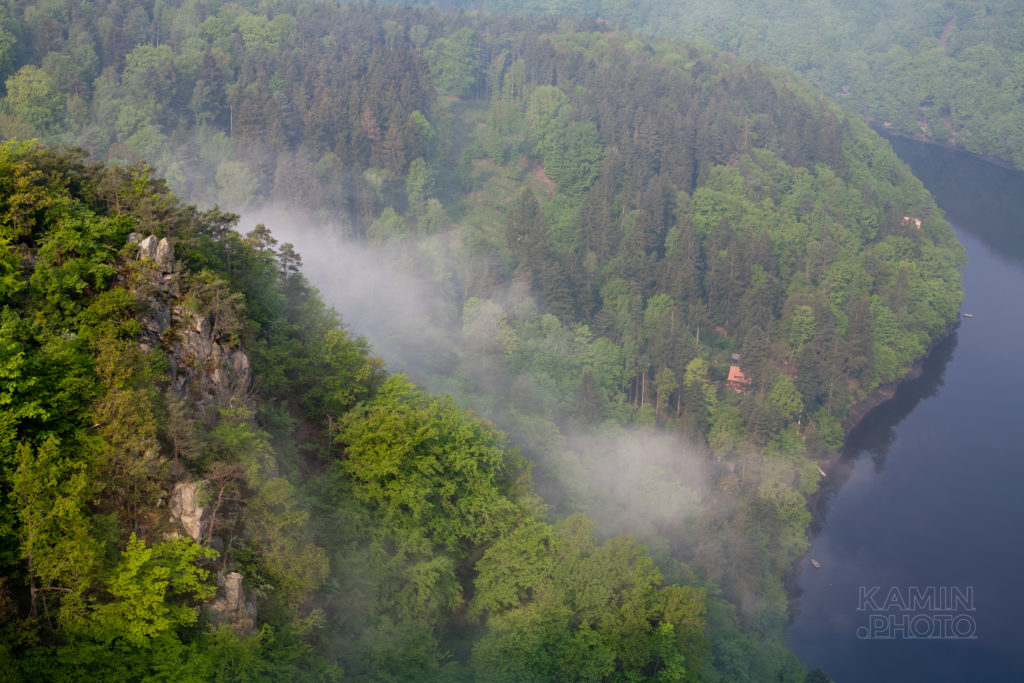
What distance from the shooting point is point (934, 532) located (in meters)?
81.5

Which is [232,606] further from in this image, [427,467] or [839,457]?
[839,457]

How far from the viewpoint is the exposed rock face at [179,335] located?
33.5 meters

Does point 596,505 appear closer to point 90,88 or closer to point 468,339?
point 468,339

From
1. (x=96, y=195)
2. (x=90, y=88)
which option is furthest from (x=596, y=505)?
(x=90, y=88)

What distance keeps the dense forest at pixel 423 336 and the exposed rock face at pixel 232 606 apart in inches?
5.5

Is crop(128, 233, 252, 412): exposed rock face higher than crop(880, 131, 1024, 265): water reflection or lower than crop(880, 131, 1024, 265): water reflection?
higher

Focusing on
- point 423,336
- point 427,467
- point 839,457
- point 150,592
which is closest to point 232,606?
point 150,592

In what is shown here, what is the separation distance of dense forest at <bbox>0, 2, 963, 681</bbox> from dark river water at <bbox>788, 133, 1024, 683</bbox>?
15.1ft

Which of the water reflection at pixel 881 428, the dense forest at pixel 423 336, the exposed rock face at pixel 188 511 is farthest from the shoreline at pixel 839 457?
the exposed rock face at pixel 188 511

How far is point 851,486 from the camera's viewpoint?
88250 mm

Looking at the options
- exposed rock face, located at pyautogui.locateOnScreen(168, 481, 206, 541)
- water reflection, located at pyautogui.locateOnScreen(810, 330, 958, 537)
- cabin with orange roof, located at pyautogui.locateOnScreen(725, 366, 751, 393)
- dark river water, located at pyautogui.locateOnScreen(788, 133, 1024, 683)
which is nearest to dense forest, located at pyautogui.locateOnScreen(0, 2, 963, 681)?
exposed rock face, located at pyautogui.locateOnScreen(168, 481, 206, 541)

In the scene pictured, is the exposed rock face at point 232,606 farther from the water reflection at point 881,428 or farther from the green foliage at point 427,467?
the water reflection at point 881,428

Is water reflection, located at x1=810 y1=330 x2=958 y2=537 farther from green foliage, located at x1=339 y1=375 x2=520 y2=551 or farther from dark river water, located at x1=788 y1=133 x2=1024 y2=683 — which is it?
green foliage, located at x1=339 y1=375 x2=520 y2=551

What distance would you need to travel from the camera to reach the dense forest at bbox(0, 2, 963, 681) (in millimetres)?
29617
